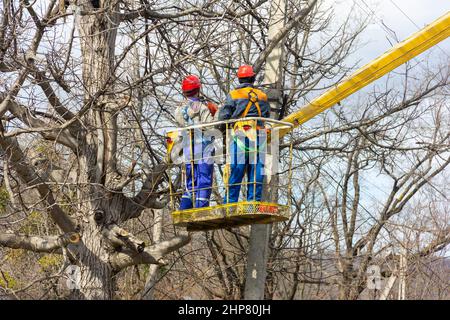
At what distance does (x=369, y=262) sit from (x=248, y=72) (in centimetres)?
1253

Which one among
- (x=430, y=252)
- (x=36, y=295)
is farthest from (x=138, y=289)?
(x=430, y=252)

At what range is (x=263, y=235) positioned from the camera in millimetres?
12523

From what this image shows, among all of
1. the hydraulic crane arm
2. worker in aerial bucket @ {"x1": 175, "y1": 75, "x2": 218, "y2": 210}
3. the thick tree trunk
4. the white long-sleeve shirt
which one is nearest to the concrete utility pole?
the hydraulic crane arm

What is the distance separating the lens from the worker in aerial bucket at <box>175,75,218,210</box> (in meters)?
10.6

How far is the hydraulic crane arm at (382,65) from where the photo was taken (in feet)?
37.7

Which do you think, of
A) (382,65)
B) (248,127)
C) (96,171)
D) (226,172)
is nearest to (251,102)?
(248,127)

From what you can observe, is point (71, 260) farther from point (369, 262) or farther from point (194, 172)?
point (369, 262)

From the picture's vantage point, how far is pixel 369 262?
22.0 m

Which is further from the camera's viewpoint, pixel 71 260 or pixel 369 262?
pixel 369 262

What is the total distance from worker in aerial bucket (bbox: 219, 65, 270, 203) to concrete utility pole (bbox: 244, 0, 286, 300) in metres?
1.71

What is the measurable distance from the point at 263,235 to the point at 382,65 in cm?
308

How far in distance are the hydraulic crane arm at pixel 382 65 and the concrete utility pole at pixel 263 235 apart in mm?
570

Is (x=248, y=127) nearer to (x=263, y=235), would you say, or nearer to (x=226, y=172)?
(x=226, y=172)
